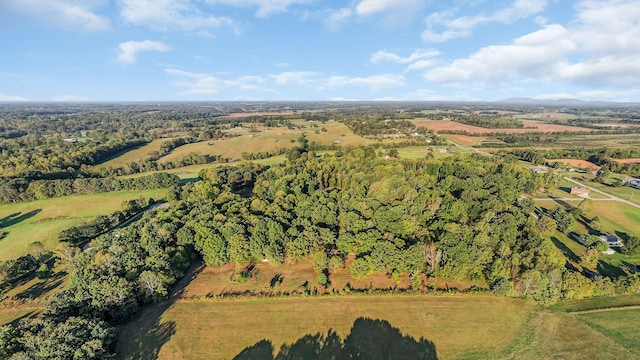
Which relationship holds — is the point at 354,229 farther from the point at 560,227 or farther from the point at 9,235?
the point at 9,235

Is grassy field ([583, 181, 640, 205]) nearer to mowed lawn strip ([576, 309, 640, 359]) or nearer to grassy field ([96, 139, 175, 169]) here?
mowed lawn strip ([576, 309, 640, 359])

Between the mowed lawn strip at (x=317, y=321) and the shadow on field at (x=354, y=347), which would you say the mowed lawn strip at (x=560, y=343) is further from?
the shadow on field at (x=354, y=347)

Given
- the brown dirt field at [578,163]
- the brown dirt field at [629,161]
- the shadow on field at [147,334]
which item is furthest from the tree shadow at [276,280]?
the brown dirt field at [629,161]

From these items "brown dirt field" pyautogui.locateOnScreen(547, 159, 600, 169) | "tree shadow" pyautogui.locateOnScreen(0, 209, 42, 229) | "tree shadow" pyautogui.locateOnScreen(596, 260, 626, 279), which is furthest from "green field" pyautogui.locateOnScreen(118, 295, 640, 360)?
"brown dirt field" pyautogui.locateOnScreen(547, 159, 600, 169)

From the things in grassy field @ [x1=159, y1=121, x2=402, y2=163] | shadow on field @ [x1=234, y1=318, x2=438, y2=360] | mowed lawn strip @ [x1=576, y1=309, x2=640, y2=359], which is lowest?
shadow on field @ [x1=234, y1=318, x2=438, y2=360]

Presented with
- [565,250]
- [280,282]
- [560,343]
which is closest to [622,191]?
[565,250]

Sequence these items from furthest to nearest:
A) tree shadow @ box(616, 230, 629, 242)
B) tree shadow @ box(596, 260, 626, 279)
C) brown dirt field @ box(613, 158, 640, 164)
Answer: brown dirt field @ box(613, 158, 640, 164), tree shadow @ box(616, 230, 629, 242), tree shadow @ box(596, 260, 626, 279)

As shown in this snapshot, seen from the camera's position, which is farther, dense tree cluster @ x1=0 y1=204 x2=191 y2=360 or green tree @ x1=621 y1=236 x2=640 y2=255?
green tree @ x1=621 y1=236 x2=640 y2=255
